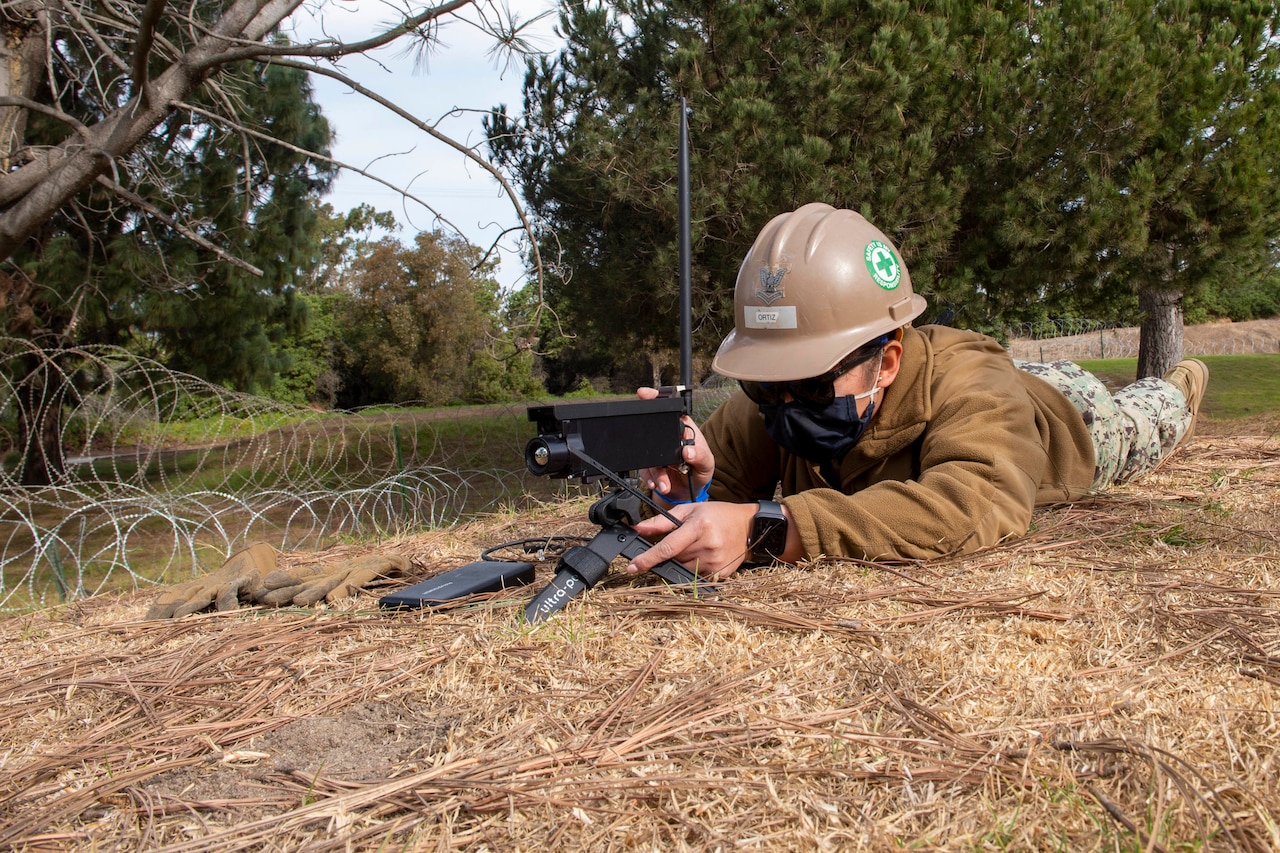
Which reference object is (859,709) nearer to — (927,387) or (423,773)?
(423,773)

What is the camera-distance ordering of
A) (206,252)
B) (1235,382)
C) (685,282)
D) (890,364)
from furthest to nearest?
1. (1235,382)
2. (206,252)
3. (685,282)
4. (890,364)

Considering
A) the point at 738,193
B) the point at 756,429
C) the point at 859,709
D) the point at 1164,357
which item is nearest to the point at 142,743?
the point at 859,709

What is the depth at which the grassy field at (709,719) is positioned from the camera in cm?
129

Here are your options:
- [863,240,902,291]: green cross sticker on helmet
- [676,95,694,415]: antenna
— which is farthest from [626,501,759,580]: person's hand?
Answer: [676,95,694,415]: antenna

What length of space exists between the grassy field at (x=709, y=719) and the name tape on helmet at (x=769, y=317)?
0.74 metres

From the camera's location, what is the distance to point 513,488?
43.3 ft

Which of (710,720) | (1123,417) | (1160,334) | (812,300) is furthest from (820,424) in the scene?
(1160,334)

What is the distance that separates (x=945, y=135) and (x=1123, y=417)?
6.58 meters

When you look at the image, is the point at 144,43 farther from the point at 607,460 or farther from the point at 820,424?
the point at 820,424

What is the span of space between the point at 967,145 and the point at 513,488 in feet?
25.4

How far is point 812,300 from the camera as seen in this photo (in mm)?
2674

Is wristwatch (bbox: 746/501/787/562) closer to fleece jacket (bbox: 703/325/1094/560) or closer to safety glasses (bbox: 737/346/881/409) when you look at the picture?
fleece jacket (bbox: 703/325/1094/560)

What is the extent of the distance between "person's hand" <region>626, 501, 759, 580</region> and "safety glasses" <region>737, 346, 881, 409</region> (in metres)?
0.42

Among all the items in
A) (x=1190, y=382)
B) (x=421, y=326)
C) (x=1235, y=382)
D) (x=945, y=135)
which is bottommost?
(x=1235, y=382)
